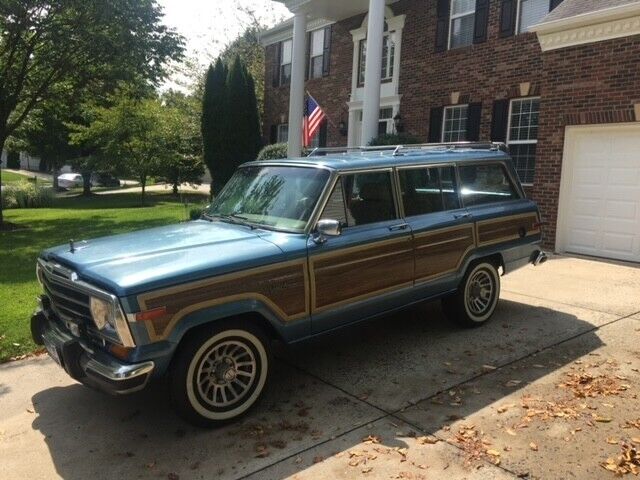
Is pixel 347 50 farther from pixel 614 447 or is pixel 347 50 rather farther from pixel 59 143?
pixel 59 143

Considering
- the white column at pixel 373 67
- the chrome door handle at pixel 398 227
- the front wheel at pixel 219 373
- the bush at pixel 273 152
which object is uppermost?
the white column at pixel 373 67

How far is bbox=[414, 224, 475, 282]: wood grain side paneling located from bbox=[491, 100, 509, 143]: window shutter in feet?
24.3

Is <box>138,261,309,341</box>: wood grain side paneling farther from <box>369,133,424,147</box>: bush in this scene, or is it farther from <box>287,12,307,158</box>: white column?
<box>287,12,307,158</box>: white column

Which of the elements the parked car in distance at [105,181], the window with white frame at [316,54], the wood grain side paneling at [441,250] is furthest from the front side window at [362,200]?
the parked car in distance at [105,181]

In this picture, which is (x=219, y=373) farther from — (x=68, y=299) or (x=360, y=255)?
(x=360, y=255)

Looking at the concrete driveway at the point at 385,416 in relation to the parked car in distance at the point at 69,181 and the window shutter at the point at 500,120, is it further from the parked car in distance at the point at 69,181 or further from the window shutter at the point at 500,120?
the parked car in distance at the point at 69,181

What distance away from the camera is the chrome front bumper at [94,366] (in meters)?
3.25

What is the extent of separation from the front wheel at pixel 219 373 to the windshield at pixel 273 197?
97cm

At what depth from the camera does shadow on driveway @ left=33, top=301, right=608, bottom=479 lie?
133 inches

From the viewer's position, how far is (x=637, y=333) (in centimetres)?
546

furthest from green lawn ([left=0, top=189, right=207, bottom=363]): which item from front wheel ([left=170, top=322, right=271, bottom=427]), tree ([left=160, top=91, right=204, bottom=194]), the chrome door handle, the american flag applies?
the american flag

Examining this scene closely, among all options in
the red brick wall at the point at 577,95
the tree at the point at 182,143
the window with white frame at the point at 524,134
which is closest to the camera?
the red brick wall at the point at 577,95

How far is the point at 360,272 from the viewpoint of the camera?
172 inches

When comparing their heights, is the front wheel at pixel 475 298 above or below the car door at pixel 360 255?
below
